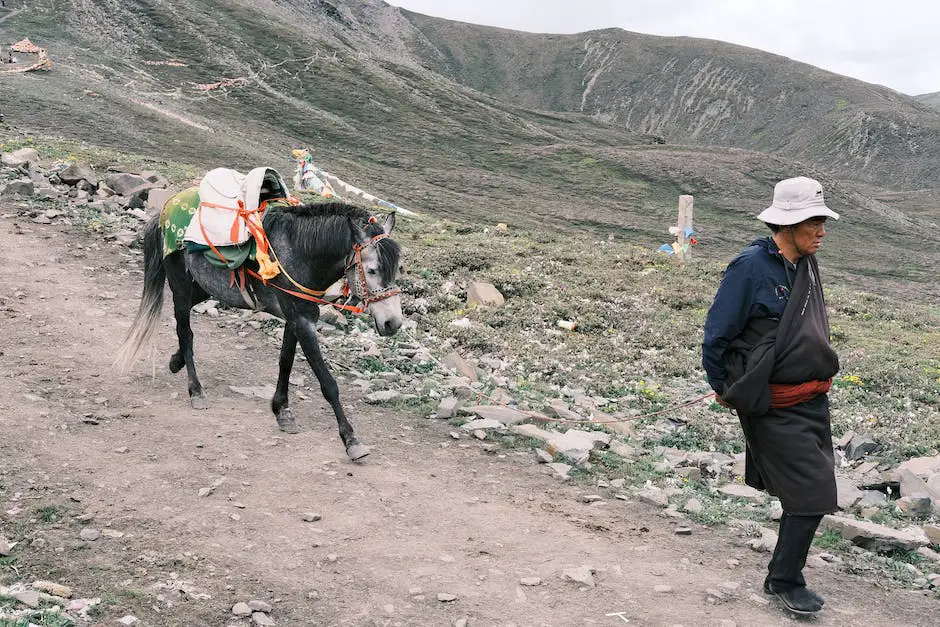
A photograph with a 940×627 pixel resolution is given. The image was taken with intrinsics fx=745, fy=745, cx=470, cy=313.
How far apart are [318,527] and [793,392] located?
10.4ft

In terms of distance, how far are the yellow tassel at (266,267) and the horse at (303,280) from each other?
6 cm

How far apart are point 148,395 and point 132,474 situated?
5.93ft

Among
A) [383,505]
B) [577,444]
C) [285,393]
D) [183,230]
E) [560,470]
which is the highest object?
[183,230]

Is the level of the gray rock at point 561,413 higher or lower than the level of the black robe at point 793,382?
lower

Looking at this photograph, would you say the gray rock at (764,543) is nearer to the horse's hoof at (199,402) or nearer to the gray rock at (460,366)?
the gray rock at (460,366)

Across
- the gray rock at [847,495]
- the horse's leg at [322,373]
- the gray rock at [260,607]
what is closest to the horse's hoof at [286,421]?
the horse's leg at [322,373]

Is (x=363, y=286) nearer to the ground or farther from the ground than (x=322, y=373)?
farther from the ground

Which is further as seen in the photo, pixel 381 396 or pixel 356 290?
pixel 381 396

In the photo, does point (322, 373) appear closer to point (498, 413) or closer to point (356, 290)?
point (356, 290)

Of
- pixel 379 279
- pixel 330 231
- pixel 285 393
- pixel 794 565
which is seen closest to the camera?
pixel 794 565

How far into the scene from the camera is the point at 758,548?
5215 millimetres

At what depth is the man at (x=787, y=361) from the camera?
4086mm

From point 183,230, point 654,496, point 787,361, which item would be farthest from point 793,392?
point 183,230

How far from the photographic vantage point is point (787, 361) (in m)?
4.07
